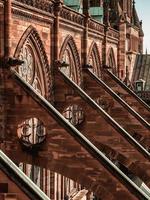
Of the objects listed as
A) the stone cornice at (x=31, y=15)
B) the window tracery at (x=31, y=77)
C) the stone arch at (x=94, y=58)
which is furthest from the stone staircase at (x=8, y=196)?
the stone arch at (x=94, y=58)

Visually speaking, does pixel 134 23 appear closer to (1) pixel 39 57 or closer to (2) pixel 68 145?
(1) pixel 39 57

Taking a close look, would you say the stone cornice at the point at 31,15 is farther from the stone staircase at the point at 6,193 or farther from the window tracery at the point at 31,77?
the stone staircase at the point at 6,193

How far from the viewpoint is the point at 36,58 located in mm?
19219

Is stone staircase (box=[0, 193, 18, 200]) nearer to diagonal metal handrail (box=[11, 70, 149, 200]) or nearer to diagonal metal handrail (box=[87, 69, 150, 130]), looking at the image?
diagonal metal handrail (box=[11, 70, 149, 200])

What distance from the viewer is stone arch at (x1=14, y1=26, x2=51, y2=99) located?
17.9 m

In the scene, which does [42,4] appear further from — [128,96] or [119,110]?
[128,96]

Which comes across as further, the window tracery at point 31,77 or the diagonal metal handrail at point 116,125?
the window tracery at point 31,77

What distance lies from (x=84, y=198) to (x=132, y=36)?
2487 cm

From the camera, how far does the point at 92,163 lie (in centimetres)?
1448

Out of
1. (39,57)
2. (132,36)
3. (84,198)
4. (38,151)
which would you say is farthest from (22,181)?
(132,36)

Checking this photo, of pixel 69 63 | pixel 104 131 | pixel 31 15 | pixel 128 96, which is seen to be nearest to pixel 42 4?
pixel 31 15

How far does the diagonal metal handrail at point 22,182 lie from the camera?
31.8 feet

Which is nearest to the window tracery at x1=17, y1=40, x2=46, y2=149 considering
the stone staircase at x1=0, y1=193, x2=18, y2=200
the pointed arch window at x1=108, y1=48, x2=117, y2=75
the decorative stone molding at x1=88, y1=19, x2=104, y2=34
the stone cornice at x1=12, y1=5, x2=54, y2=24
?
the stone cornice at x1=12, y1=5, x2=54, y2=24

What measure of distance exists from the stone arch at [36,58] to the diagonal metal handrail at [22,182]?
7.75m
